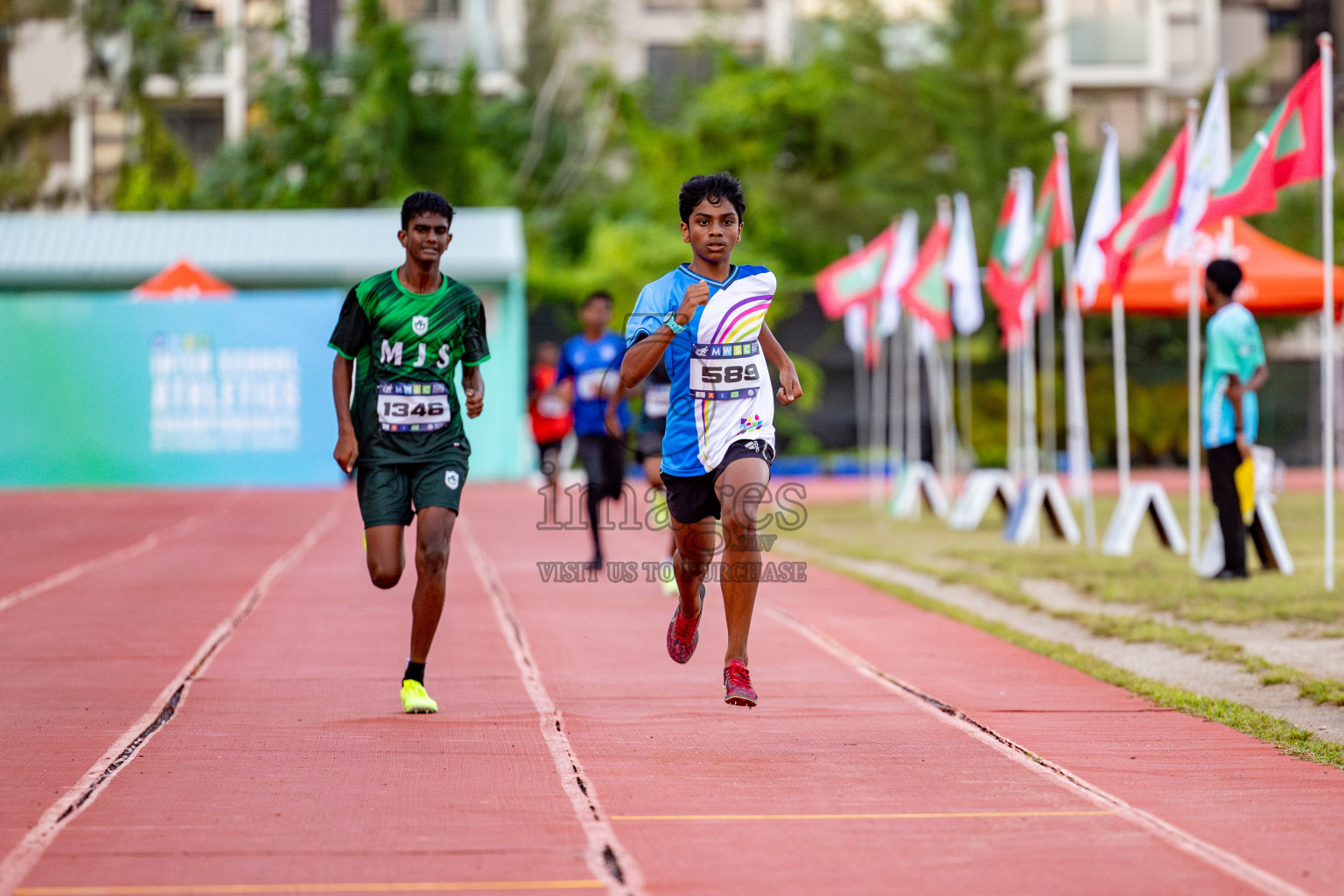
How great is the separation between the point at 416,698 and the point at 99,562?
8.40 metres

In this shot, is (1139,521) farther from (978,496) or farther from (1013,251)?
(1013,251)

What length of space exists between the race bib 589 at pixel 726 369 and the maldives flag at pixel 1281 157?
21.6 feet

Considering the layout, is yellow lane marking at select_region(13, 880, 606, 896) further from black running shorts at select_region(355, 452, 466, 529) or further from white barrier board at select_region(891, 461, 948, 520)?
white barrier board at select_region(891, 461, 948, 520)

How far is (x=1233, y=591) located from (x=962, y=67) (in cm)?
2526

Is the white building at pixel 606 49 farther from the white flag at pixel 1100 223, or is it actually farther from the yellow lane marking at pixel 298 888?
the yellow lane marking at pixel 298 888

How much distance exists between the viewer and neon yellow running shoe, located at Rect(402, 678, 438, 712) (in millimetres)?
7145

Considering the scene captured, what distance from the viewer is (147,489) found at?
27688mm

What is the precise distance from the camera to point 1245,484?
501 inches

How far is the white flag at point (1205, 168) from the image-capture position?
Answer: 13.3m

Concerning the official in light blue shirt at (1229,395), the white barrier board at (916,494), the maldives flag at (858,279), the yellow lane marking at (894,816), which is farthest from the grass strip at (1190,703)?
the maldives flag at (858,279)

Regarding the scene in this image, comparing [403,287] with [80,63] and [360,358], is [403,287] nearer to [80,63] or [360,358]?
[360,358]

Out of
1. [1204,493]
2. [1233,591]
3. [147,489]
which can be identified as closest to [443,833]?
[1233,591]

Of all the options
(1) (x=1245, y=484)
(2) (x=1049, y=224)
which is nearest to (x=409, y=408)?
(1) (x=1245, y=484)

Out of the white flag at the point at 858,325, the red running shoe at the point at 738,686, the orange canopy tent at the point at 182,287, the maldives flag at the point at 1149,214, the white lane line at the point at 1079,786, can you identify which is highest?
the orange canopy tent at the point at 182,287
